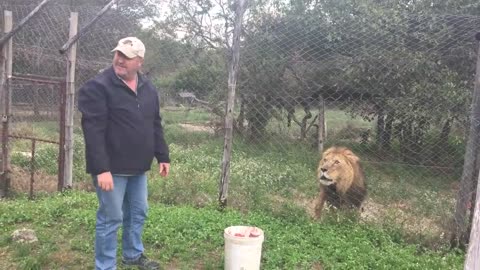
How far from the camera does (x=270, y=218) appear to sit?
5340 millimetres

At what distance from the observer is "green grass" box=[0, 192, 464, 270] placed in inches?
167

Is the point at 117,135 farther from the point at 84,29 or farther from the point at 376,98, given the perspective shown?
the point at 376,98

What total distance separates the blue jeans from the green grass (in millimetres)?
417

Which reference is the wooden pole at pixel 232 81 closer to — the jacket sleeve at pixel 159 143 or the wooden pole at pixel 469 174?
the jacket sleeve at pixel 159 143

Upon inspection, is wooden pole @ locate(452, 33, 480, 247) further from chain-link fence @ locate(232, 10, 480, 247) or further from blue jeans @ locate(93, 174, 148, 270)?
blue jeans @ locate(93, 174, 148, 270)

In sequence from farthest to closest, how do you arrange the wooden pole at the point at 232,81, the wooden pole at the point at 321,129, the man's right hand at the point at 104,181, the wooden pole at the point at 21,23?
the wooden pole at the point at 321,129
the wooden pole at the point at 21,23
the wooden pole at the point at 232,81
the man's right hand at the point at 104,181

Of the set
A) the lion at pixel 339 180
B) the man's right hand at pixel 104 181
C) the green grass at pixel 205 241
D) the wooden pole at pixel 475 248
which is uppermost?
the wooden pole at pixel 475 248

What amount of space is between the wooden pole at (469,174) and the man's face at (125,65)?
3329 mm

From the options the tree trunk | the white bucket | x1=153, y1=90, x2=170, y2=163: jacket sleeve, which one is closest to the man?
x1=153, y1=90, x2=170, y2=163: jacket sleeve

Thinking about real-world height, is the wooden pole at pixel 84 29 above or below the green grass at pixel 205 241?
above

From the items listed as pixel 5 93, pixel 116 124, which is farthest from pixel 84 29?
pixel 116 124

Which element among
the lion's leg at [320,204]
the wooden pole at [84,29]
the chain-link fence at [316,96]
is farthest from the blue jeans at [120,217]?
the wooden pole at [84,29]

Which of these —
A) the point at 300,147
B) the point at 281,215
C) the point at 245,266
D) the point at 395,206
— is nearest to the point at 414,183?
the point at 395,206

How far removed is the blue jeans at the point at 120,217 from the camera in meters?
3.61
